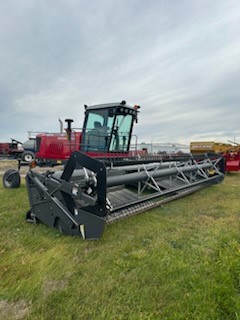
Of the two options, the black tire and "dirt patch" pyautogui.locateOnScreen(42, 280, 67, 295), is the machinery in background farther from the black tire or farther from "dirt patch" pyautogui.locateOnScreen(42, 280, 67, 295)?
"dirt patch" pyautogui.locateOnScreen(42, 280, 67, 295)

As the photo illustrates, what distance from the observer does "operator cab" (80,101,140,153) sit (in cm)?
749

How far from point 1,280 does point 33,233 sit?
1.06 meters

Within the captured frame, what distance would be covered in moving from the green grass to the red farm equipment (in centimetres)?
27

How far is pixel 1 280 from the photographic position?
2.22 meters

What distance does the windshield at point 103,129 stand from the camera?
7539 millimetres

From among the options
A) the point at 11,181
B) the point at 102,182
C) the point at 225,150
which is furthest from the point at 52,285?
the point at 225,150

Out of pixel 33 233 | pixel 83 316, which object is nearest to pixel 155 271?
pixel 83 316

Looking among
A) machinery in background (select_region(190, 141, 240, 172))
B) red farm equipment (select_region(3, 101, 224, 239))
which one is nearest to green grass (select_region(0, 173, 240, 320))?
red farm equipment (select_region(3, 101, 224, 239))

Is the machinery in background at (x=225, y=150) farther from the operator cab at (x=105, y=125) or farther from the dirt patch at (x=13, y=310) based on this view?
the dirt patch at (x=13, y=310)

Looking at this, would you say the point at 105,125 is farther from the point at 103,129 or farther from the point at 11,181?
the point at 11,181

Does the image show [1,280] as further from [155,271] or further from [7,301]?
[155,271]

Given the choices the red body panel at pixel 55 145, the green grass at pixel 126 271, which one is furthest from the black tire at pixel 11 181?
the green grass at pixel 126 271

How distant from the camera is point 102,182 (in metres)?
2.83

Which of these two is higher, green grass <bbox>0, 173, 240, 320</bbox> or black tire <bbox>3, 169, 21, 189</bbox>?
black tire <bbox>3, 169, 21, 189</bbox>
